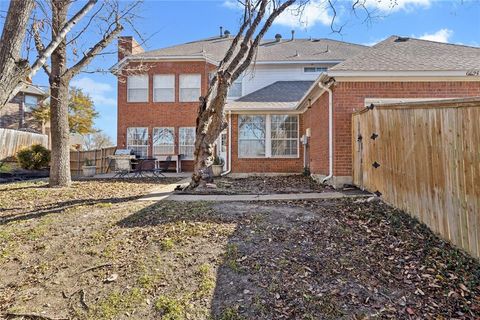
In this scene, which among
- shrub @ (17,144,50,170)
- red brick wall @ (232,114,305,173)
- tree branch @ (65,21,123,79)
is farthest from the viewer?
shrub @ (17,144,50,170)

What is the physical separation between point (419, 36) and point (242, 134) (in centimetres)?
757

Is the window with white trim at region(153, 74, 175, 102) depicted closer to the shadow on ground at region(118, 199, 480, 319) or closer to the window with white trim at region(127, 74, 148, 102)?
the window with white trim at region(127, 74, 148, 102)

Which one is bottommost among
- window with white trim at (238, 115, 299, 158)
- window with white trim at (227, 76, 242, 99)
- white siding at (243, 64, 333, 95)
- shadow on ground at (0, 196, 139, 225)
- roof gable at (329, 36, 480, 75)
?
shadow on ground at (0, 196, 139, 225)

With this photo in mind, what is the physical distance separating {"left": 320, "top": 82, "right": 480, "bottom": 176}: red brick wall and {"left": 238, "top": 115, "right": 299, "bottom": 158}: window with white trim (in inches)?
191

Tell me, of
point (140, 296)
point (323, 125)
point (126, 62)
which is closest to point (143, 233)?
point (140, 296)

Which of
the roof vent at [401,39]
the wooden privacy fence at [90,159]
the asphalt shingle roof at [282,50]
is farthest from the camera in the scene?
the wooden privacy fence at [90,159]

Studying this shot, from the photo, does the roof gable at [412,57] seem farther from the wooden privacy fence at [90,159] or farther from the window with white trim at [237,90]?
the wooden privacy fence at [90,159]

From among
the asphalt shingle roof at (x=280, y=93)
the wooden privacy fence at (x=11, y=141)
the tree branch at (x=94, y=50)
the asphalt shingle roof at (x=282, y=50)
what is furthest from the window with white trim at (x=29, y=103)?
the asphalt shingle roof at (x=280, y=93)

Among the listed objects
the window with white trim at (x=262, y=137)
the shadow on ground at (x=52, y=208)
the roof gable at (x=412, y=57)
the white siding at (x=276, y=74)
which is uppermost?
the white siding at (x=276, y=74)

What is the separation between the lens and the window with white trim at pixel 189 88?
18000 millimetres

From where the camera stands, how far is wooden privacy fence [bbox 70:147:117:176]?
58.0ft

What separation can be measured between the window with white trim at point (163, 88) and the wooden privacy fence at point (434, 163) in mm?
13480

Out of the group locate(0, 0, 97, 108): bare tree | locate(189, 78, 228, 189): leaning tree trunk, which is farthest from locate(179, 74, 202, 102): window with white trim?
locate(0, 0, 97, 108): bare tree

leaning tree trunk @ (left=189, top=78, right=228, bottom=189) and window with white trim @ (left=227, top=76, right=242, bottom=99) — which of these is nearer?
leaning tree trunk @ (left=189, top=78, right=228, bottom=189)
